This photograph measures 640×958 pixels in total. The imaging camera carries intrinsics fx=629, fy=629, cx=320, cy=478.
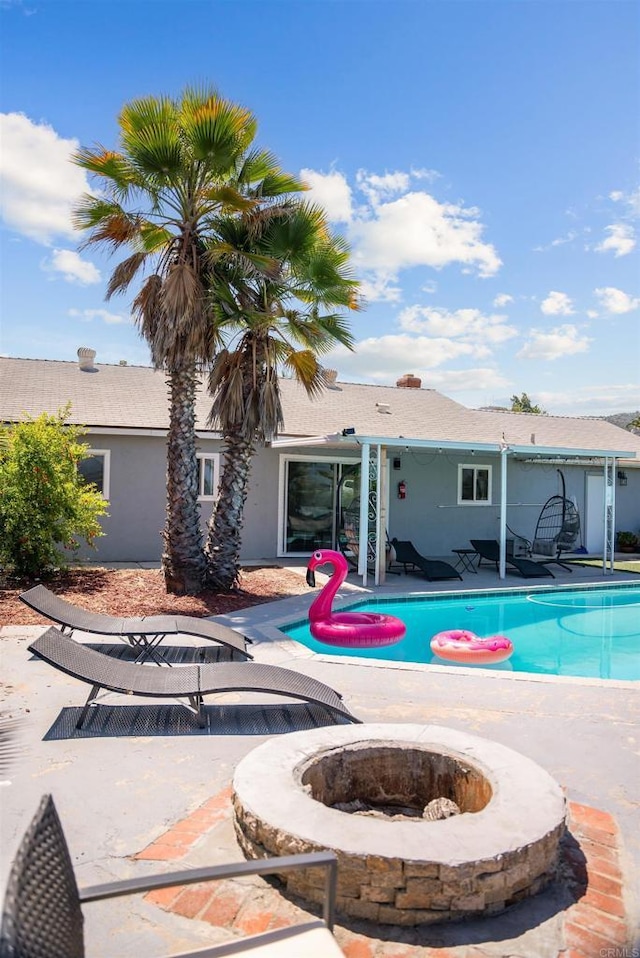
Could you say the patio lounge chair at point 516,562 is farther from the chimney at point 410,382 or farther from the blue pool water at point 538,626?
the chimney at point 410,382

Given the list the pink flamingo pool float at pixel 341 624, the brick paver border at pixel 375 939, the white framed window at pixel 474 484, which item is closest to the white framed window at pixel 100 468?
the pink flamingo pool float at pixel 341 624

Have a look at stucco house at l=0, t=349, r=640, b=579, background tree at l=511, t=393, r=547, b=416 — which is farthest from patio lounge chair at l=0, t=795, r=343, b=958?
background tree at l=511, t=393, r=547, b=416

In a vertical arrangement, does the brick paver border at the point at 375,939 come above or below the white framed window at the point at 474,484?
below

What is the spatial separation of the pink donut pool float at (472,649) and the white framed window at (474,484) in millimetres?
9799

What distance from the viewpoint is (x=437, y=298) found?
20125mm

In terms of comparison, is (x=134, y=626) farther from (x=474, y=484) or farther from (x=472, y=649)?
(x=474, y=484)

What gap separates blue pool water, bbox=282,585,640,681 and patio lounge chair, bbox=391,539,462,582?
1.15 meters

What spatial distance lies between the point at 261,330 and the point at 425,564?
6513mm

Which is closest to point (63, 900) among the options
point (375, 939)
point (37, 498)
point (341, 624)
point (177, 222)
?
point (375, 939)

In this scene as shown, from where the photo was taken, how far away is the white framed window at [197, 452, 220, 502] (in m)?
15.8

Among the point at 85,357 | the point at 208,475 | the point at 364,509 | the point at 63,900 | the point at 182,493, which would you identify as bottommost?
the point at 63,900

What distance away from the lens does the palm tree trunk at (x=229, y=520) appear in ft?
37.2

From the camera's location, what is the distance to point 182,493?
10883 millimetres

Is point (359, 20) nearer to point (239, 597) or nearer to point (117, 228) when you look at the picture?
point (117, 228)
